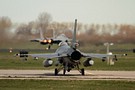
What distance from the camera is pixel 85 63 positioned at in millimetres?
46312

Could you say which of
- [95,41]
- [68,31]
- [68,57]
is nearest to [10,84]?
[68,57]

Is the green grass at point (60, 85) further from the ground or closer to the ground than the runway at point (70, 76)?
further from the ground

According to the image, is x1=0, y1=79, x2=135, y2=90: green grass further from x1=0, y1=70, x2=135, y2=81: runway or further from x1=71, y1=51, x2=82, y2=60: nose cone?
x1=71, y1=51, x2=82, y2=60: nose cone

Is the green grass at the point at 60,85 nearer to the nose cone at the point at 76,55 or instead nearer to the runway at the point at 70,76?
the runway at the point at 70,76

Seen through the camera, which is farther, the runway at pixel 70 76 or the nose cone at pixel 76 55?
the nose cone at pixel 76 55

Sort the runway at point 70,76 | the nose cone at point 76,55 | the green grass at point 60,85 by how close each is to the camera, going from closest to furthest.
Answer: the green grass at point 60,85
the runway at point 70,76
the nose cone at point 76,55

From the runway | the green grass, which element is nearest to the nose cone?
the runway

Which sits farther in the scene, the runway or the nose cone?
the nose cone

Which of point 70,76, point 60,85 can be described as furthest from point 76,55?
point 60,85

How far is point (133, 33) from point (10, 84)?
24549mm

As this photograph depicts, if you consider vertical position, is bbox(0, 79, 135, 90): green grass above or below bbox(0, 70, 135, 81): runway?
above

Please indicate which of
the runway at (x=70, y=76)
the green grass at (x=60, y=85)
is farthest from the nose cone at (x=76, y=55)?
the green grass at (x=60, y=85)

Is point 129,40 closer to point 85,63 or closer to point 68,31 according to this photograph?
point 85,63

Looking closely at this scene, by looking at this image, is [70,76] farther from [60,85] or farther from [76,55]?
[60,85]
